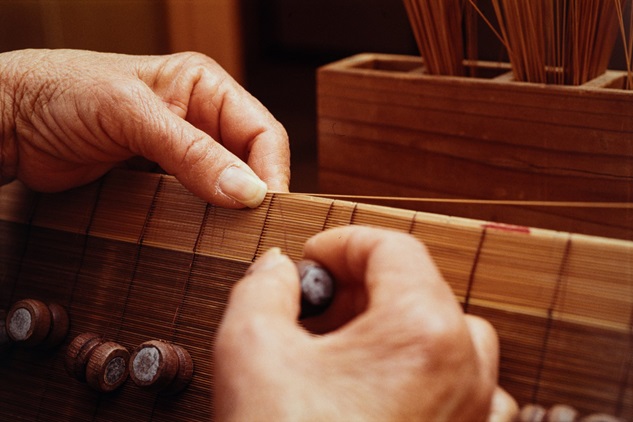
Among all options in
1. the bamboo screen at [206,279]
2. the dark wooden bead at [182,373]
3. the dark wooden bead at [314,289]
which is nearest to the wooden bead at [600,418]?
the bamboo screen at [206,279]

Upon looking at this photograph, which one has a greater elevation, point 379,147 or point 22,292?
point 379,147

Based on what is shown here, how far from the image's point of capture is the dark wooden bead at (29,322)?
2.55ft

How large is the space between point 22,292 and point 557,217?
0.68 metres

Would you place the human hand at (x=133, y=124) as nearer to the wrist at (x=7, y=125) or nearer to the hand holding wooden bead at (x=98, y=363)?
the wrist at (x=7, y=125)

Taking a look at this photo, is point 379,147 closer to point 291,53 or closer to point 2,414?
point 291,53

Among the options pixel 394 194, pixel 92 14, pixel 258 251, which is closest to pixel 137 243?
pixel 258 251

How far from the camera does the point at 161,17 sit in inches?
55.2

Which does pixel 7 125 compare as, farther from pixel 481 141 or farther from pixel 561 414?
pixel 561 414

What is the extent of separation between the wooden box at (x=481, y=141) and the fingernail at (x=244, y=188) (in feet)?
1.08

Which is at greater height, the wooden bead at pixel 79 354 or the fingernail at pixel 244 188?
the fingernail at pixel 244 188

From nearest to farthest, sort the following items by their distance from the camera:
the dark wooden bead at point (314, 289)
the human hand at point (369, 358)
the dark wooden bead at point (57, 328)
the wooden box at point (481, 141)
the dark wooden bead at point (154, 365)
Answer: the human hand at point (369, 358) → the dark wooden bead at point (314, 289) → the dark wooden bead at point (154, 365) → the dark wooden bead at point (57, 328) → the wooden box at point (481, 141)

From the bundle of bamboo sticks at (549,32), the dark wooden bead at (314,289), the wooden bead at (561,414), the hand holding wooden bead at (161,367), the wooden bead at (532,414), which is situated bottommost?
the hand holding wooden bead at (161,367)

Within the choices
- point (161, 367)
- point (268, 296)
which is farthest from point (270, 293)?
point (161, 367)

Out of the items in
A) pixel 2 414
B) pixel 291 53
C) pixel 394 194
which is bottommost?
pixel 2 414
